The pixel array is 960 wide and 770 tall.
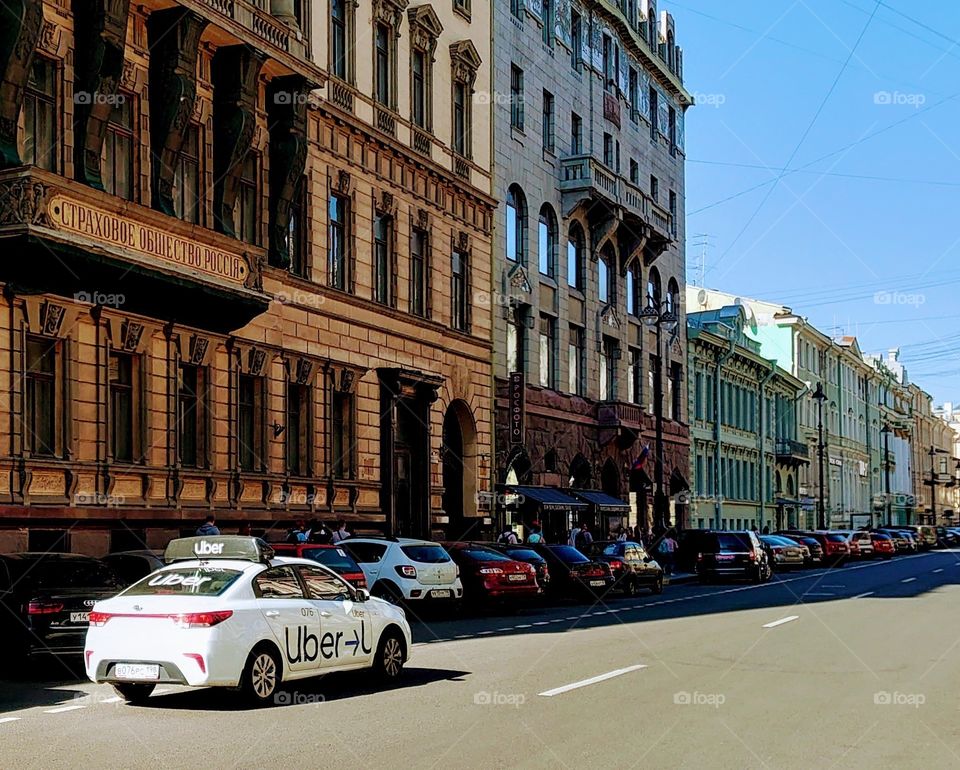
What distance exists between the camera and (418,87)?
40.1 meters

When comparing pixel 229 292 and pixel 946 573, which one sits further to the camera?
pixel 946 573

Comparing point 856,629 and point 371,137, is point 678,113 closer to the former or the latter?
point 371,137

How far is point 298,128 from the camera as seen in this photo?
31.9 metres

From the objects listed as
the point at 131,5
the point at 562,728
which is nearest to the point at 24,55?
the point at 131,5

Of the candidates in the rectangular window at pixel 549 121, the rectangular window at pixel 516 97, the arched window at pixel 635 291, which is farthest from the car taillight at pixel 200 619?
the arched window at pixel 635 291

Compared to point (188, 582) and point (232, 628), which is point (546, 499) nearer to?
point (188, 582)

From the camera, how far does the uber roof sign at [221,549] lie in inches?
599

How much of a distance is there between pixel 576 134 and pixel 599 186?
2.77 meters

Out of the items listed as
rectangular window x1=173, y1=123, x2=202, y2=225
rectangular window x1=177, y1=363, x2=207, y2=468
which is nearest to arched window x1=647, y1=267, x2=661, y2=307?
rectangular window x1=173, y1=123, x2=202, y2=225

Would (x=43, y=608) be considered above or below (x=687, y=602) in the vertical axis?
above

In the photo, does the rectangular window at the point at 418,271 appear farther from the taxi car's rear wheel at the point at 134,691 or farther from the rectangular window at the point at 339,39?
the taxi car's rear wheel at the point at 134,691

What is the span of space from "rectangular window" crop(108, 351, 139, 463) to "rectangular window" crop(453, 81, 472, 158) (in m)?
17.7

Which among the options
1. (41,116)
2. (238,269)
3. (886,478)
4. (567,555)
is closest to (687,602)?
(567,555)

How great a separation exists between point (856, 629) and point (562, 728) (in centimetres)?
1236
